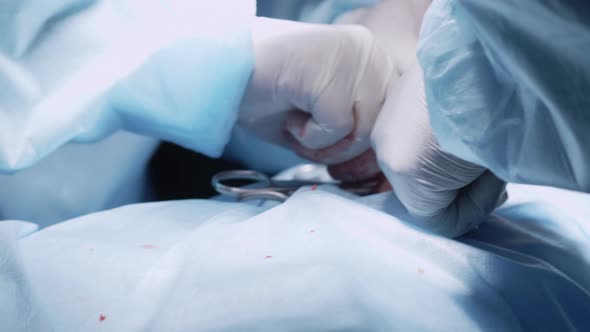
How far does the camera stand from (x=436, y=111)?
52 cm

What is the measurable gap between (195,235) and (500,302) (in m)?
0.42

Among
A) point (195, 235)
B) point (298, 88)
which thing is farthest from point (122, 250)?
point (298, 88)

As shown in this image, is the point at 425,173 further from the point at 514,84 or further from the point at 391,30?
the point at 391,30

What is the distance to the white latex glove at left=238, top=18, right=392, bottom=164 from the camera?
81cm

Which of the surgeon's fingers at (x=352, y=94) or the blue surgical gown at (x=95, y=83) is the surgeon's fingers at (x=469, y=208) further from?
the blue surgical gown at (x=95, y=83)

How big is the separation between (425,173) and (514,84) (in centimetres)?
21

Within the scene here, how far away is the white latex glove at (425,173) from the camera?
2.02 feet

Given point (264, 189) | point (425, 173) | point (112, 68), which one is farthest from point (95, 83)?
point (425, 173)

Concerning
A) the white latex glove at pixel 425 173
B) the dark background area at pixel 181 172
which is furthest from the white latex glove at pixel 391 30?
the dark background area at pixel 181 172

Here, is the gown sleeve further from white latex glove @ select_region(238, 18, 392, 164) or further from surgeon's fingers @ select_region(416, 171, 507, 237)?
Answer: surgeon's fingers @ select_region(416, 171, 507, 237)

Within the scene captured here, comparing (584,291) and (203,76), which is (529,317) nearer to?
(584,291)

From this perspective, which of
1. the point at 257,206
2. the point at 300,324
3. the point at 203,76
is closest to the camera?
the point at 300,324

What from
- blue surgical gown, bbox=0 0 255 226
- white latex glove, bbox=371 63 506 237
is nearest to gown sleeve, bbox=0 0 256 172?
blue surgical gown, bbox=0 0 255 226

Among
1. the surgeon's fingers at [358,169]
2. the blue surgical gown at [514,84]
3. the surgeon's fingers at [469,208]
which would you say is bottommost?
the surgeon's fingers at [358,169]
